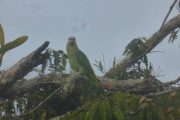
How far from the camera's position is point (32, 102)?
4.64 metres

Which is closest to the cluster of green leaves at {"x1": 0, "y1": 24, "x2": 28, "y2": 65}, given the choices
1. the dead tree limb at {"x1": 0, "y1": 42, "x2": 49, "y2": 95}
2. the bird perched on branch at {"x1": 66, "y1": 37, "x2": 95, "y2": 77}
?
the dead tree limb at {"x1": 0, "y1": 42, "x2": 49, "y2": 95}

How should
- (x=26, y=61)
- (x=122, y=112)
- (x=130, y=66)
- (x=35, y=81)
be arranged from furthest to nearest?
(x=130, y=66)
(x=35, y=81)
(x=26, y=61)
(x=122, y=112)

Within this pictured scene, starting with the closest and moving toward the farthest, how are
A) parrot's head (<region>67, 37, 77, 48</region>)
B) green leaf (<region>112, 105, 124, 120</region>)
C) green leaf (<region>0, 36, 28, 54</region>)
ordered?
1. green leaf (<region>112, 105, 124, 120</region>)
2. green leaf (<region>0, 36, 28, 54</region>)
3. parrot's head (<region>67, 37, 77, 48</region>)

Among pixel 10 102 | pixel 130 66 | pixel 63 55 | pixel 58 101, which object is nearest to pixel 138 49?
pixel 130 66

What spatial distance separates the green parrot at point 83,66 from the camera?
428 centimetres

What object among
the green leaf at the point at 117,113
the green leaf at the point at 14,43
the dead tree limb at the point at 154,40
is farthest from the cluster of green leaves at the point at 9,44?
the dead tree limb at the point at 154,40

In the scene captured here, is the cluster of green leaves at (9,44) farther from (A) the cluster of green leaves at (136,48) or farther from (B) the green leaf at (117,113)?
(A) the cluster of green leaves at (136,48)

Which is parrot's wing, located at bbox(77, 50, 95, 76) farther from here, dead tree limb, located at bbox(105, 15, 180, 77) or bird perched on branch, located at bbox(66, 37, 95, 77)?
dead tree limb, located at bbox(105, 15, 180, 77)

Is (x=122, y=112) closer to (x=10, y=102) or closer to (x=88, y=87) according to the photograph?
(x=88, y=87)

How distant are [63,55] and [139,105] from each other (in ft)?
6.16

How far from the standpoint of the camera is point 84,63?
4.30 metres

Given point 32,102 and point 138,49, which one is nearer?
point 32,102

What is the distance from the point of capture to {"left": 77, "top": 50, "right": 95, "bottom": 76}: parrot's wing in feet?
14.0

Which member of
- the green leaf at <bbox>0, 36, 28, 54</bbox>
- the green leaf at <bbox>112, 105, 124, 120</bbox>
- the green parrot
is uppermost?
the green leaf at <bbox>0, 36, 28, 54</bbox>
